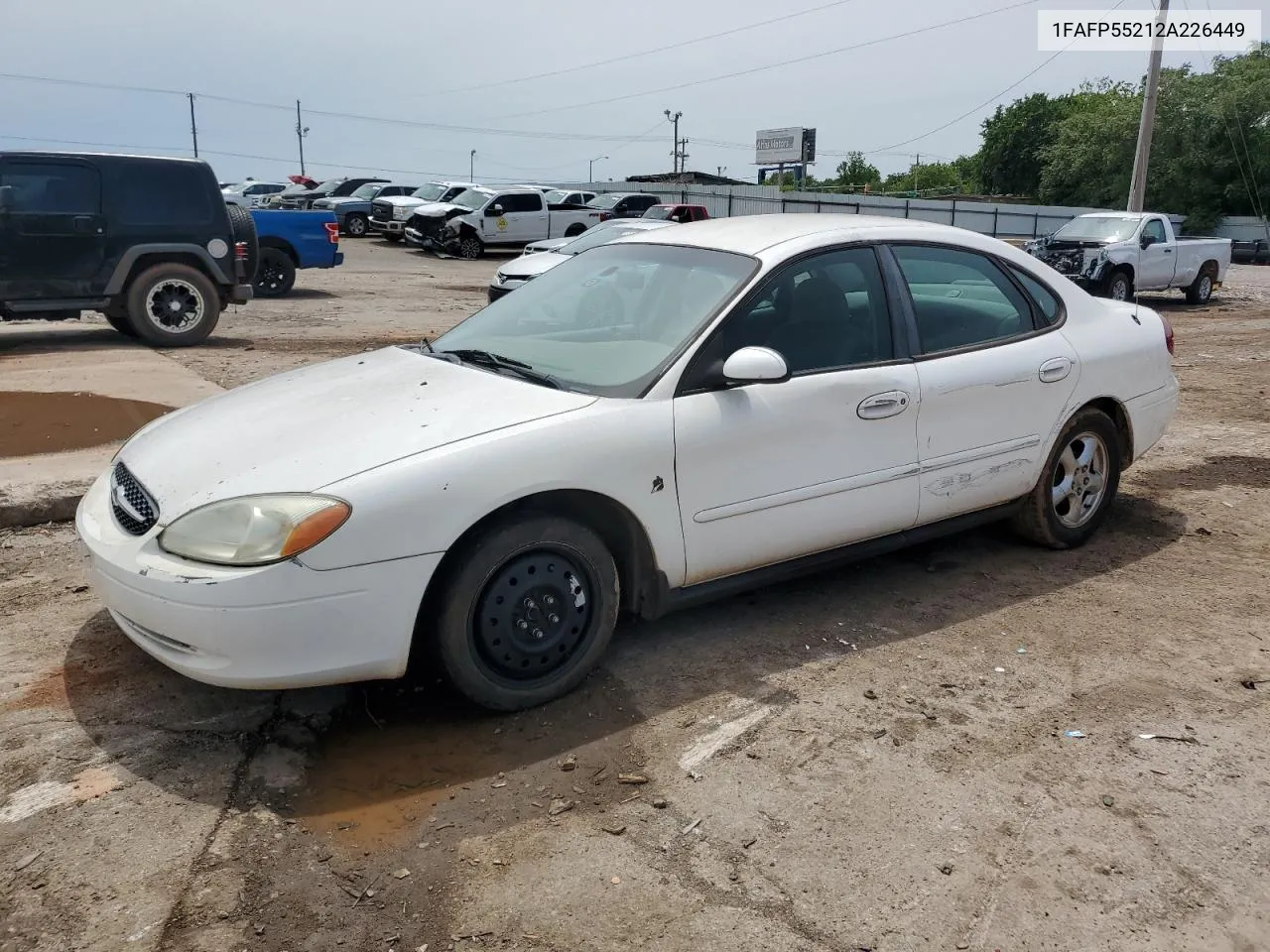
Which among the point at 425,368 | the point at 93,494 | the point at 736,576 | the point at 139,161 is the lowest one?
the point at 736,576

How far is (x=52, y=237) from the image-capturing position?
10.4 metres

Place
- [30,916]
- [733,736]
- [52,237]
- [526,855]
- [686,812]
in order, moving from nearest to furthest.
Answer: [30,916] < [526,855] < [686,812] < [733,736] < [52,237]

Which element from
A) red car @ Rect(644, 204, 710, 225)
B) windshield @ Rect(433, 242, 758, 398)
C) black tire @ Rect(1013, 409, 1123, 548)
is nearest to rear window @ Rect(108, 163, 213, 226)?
windshield @ Rect(433, 242, 758, 398)

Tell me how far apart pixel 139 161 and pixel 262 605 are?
30.8ft

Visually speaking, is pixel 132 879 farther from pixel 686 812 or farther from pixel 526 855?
pixel 686 812

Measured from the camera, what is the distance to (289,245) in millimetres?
17062

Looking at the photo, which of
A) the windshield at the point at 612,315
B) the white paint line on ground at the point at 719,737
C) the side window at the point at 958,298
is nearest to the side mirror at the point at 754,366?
the windshield at the point at 612,315

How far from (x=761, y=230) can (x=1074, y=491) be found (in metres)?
2.11

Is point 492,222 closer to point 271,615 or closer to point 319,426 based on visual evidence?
point 319,426

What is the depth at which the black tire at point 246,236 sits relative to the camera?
11.9 m

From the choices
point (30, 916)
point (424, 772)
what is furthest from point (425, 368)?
point (30, 916)

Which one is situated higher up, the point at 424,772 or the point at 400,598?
the point at 400,598

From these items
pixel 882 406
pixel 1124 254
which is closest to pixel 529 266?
pixel 1124 254

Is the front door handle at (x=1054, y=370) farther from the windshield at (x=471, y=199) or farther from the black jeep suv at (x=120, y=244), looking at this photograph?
the windshield at (x=471, y=199)
